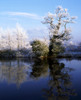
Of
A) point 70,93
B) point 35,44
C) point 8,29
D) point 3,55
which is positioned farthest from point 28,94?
point 8,29

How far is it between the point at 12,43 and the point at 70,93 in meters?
23.5

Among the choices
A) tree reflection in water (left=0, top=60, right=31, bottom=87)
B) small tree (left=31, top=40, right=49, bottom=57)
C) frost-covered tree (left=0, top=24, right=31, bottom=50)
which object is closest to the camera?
tree reflection in water (left=0, top=60, right=31, bottom=87)

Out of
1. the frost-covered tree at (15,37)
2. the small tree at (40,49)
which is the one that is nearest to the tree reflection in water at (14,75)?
the small tree at (40,49)

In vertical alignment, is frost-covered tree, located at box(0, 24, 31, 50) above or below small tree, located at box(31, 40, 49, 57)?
above

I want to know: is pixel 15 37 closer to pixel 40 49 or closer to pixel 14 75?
Result: pixel 40 49

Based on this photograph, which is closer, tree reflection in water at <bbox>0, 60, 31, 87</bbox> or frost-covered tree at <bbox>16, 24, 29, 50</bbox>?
tree reflection in water at <bbox>0, 60, 31, 87</bbox>

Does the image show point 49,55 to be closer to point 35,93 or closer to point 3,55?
point 3,55

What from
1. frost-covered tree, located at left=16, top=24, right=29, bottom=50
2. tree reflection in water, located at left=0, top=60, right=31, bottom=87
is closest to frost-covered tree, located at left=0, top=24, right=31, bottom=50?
frost-covered tree, located at left=16, top=24, right=29, bottom=50

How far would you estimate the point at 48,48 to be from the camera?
1734 centimetres

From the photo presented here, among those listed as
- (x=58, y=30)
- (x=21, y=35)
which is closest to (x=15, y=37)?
(x=21, y=35)

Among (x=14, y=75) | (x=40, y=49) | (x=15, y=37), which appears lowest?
(x=14, y=75)

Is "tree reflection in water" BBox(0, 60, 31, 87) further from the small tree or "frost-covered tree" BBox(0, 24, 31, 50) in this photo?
"frost-covered tree" BBox(0, 24, 31, 50)

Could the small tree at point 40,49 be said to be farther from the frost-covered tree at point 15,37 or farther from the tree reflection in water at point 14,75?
the frost-covered tree at point 15,37

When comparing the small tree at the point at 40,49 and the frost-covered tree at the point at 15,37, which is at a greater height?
the frost-covered tree at the point at 15,37
